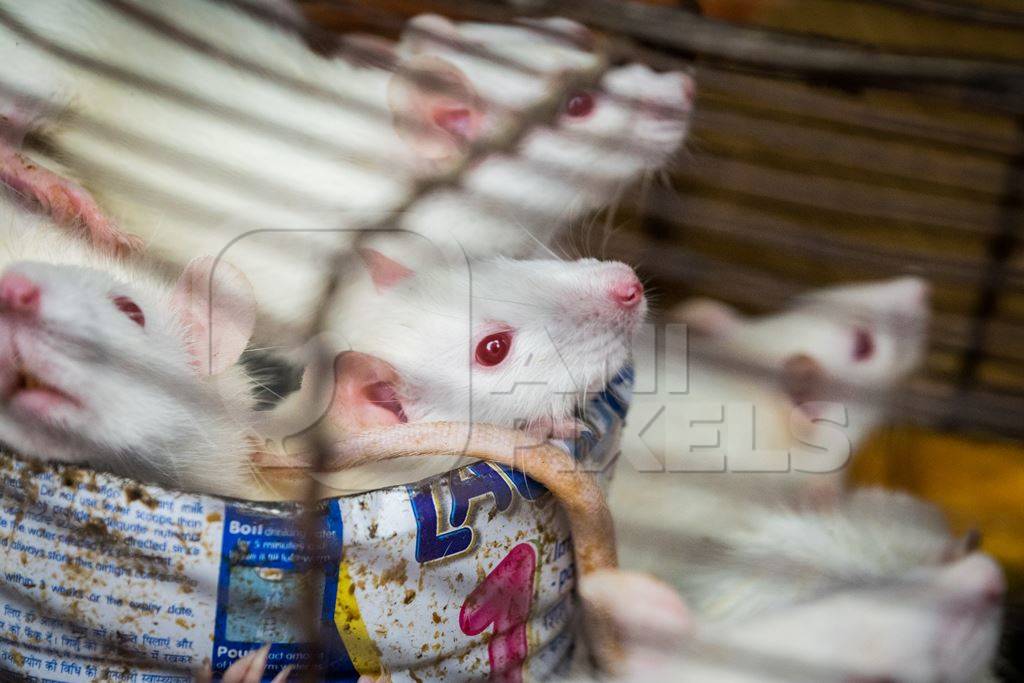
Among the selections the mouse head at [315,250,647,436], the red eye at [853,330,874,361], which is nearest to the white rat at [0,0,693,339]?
the mouse head at [315,250,647,436]

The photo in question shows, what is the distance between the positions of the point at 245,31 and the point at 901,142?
0.95m

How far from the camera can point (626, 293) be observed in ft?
2.88

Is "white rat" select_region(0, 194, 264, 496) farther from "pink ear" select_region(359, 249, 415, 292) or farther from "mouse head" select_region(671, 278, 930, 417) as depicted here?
"mouse head" select_region(671, 278, 930, 417)

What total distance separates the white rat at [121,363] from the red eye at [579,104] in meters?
0.49

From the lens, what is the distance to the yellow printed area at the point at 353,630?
2.18 ft

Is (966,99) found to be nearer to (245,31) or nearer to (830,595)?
(830,595)

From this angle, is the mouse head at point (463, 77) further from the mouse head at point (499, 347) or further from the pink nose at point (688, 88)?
the mouse head at point (499, 347)

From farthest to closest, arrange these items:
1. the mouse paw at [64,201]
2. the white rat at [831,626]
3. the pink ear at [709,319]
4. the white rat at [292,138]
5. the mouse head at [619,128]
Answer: the pink ear at [709,319]
the mouse head at [619,128]
the white rat at [292,138]
the mouse paw at [64,201]
the white rat at [831,626]

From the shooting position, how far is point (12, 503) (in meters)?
0.68

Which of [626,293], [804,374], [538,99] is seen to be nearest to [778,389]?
[804,374]

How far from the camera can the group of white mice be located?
77 centimetres

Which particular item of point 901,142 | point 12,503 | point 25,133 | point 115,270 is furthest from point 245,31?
point 901,142

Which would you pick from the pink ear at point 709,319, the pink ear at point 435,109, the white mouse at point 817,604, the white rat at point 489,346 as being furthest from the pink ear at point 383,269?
the pink ear at point 709,319

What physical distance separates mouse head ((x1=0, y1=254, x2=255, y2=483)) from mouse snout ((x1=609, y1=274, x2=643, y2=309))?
1.02 feet
